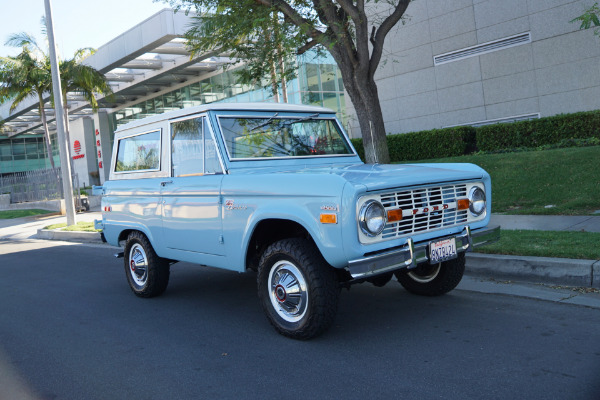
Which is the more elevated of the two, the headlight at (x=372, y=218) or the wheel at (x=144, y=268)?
the headlight at (x=372, y=218)

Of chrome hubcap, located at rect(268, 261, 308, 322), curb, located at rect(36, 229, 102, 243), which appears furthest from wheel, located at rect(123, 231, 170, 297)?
curb, located at rect(36, 229, 102, 243)

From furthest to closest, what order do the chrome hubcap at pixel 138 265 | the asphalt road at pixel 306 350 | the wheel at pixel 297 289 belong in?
the chrome hubcap at pixel 138 265
the wheel at pixel 297 289
the asphalt road at pixel 306 350

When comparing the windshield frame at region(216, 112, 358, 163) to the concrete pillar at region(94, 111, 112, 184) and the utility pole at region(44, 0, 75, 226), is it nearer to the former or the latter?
the utility pole at region(44, 0, 75, 226)

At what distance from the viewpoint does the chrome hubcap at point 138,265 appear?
252 inches

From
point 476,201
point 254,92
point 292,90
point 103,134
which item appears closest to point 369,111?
point 476,201

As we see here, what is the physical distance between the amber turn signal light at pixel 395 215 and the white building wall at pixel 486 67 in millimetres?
11180

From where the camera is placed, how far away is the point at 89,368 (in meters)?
4.30

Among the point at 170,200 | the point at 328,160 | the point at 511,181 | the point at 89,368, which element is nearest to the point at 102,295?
the point at 170,200

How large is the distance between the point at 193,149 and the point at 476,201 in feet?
9.10

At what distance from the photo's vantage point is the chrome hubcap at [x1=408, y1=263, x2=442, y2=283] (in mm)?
5539

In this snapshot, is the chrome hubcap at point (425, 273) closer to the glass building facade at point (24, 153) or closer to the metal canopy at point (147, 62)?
the metal canopy at point (147, 62)

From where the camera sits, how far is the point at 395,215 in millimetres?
4227

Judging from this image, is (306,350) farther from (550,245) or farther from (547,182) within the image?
(547,182)

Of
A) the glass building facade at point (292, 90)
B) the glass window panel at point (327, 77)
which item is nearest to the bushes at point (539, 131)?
the glass building facade at point (292, 90)
